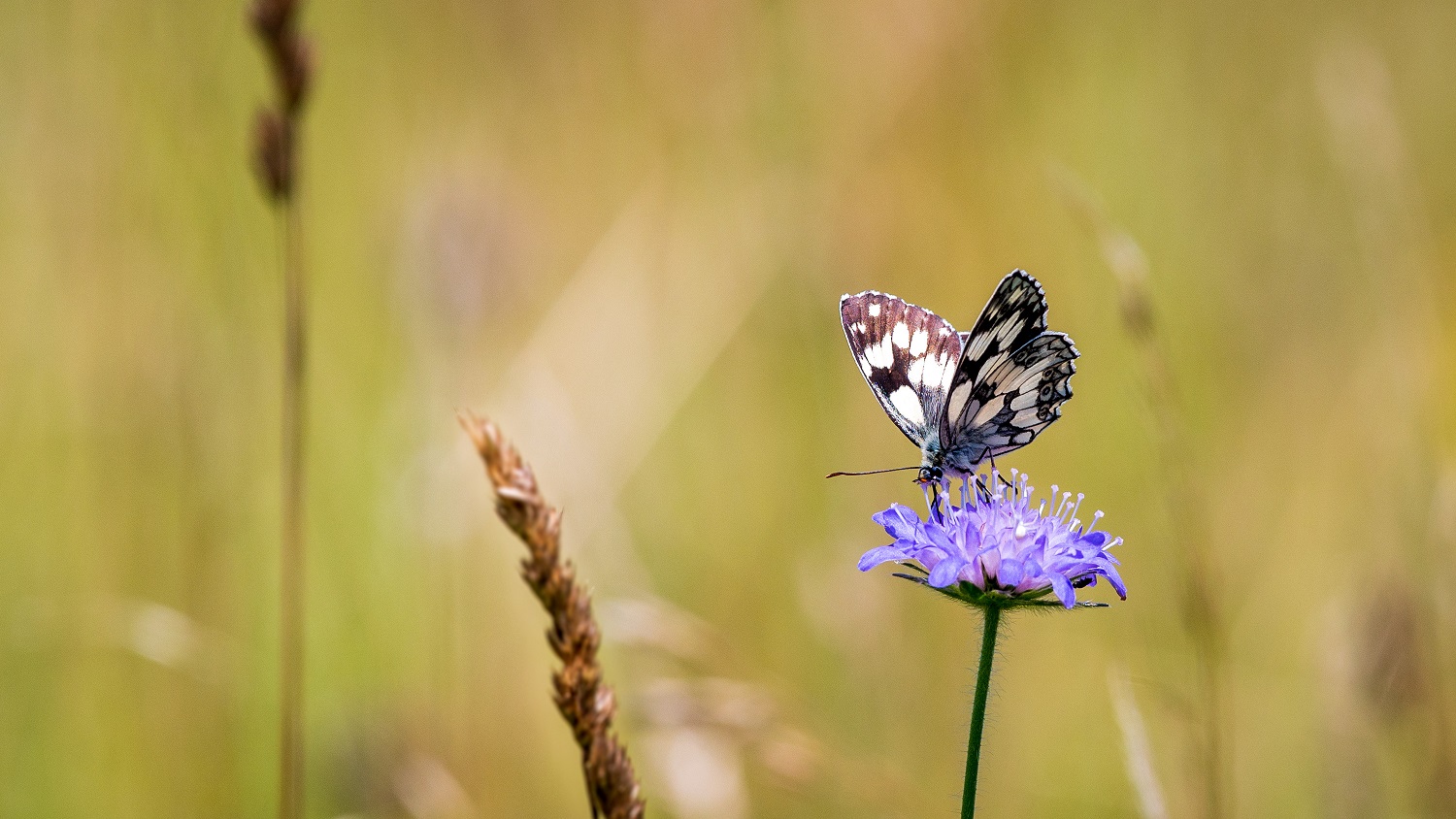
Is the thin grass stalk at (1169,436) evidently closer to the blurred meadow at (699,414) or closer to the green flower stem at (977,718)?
the blurred meadow at (699,414)

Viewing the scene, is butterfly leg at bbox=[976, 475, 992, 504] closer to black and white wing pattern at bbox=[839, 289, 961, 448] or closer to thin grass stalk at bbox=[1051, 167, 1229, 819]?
black and white wing pattern at bbox=[839, 289, 961, 448]

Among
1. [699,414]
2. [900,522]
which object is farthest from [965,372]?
[699,414]

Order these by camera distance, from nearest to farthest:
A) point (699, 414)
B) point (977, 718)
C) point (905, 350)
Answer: point (977, 718)
point (905, 350)
point (699, 414)

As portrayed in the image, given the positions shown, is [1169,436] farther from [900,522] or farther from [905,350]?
[900,522]

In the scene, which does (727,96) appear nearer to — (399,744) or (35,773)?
(399,744)

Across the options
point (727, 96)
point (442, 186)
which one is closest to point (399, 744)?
point (442, 186)

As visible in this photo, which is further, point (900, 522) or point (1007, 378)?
point (1007, 378)

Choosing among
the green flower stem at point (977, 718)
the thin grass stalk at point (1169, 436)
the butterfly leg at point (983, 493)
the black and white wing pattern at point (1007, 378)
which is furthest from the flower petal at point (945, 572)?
the thin grass stalk at point (1169, 436)

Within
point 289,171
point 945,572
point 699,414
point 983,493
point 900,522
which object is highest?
point 699,414
